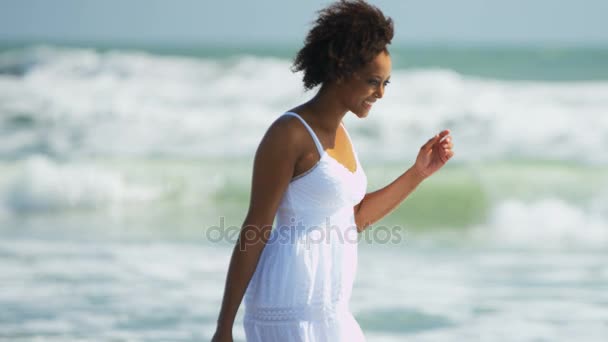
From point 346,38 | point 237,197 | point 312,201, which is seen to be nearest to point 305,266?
point 312,201

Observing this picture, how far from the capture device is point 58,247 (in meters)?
8.59

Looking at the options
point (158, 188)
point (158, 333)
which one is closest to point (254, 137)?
point (158, 188)

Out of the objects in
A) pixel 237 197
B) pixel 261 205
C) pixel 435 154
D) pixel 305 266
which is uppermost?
pixel 237 197

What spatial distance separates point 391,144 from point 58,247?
7.53 m

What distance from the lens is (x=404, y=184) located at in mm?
3051

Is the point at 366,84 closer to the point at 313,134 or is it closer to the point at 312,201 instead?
the point at 313,134

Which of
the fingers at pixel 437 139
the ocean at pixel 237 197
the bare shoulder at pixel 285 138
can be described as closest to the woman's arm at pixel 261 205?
the bare shoulder at pixel 285 138

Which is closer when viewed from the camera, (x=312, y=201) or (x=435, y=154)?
(x=312, y=201)

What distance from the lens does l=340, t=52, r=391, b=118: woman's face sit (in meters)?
2.57

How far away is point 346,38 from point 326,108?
207 millimetres

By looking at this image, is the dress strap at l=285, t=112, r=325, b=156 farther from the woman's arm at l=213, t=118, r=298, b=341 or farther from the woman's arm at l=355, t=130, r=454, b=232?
the woman's arm at l=355, t=130, r=454, b=232

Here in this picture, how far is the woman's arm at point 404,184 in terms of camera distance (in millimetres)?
2953

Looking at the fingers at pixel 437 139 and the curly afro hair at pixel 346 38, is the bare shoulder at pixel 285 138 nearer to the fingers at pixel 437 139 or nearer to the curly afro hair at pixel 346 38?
the curly afro hair at pixel 346 38

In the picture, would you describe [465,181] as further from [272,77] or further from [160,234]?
[272,77]
